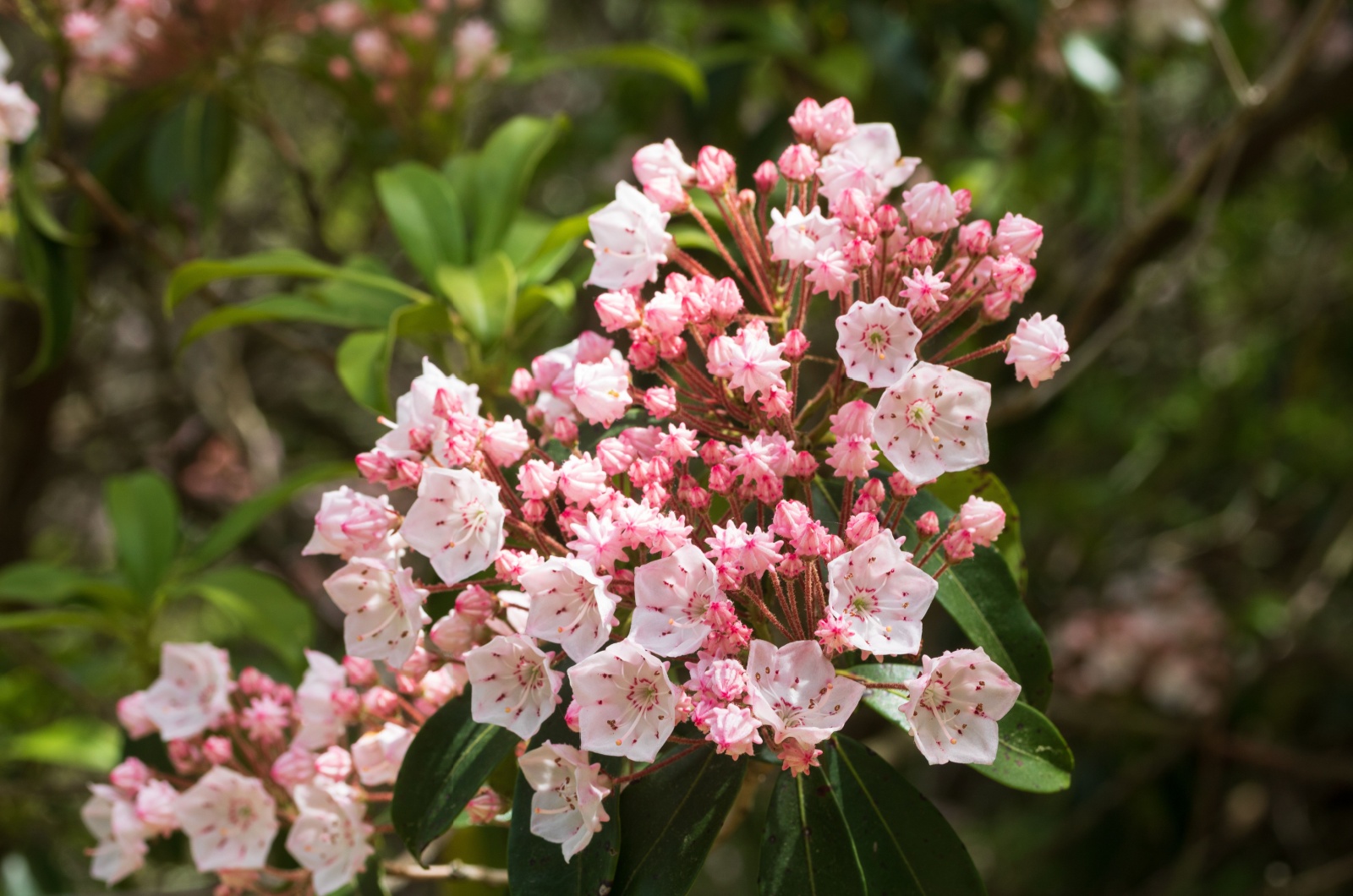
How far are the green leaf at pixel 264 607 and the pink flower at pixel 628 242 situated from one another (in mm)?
1003

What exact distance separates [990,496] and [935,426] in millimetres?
230

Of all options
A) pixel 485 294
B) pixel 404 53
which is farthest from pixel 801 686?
pixel 404 53

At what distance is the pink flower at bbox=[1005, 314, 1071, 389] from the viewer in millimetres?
1143

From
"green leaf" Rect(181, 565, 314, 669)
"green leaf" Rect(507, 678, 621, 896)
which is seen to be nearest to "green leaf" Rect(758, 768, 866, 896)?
"green leaf" Rect(507, 678, 621, 896)

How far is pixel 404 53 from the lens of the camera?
2668 mm

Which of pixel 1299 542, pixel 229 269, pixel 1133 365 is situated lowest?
pixel 1299 542

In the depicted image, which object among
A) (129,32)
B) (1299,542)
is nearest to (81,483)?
(129,32)

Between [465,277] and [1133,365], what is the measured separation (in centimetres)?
310

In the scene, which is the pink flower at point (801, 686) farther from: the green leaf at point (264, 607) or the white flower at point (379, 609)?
the green leaf at point (264, 607)

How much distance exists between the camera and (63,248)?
212 cm

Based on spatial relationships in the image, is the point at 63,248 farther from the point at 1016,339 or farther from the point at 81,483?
the point at 81,483

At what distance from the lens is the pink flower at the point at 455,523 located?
3.60 ft

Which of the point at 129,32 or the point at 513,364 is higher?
the point at 129,32

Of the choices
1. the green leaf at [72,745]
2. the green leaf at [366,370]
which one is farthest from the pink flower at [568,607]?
the green leaf at [72,745]
